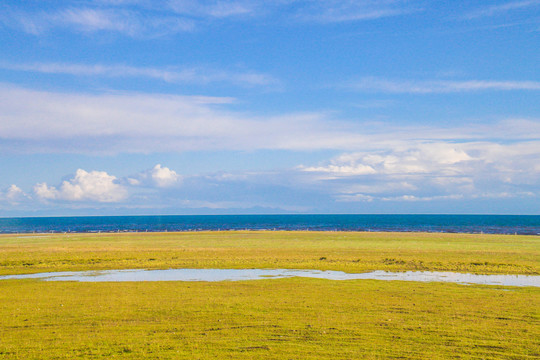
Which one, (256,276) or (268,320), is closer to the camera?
(268,320)

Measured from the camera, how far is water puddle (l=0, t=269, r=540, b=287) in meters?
34.0

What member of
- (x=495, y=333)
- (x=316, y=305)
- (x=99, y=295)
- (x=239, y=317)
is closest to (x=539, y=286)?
(x=495, y=333)

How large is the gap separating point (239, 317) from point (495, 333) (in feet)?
35.8

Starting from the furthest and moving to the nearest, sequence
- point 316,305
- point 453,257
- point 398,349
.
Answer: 1. point 453,257
2. point 316,305
3. point 398,349

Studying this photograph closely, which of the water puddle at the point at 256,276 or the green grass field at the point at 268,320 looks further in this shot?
the water puddle at the point at 256,276

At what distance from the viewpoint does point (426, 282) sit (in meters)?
32.1

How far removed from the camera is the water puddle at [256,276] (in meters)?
34.0

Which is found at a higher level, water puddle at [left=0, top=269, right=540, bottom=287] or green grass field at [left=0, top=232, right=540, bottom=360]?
green grass field at [left=0, top=232, right=540, bottom=360]

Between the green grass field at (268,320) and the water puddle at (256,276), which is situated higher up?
the green grass field at (268,320)

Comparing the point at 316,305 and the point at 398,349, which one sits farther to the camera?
the point at 316,305

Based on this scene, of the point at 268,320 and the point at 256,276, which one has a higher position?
the point at 268,320

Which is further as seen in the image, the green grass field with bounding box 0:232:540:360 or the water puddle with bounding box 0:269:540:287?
the water puddle with bounding box 0:269:540:287

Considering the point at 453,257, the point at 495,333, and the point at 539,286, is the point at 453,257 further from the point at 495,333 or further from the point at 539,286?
the point at 495,333

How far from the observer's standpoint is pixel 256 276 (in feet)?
118
